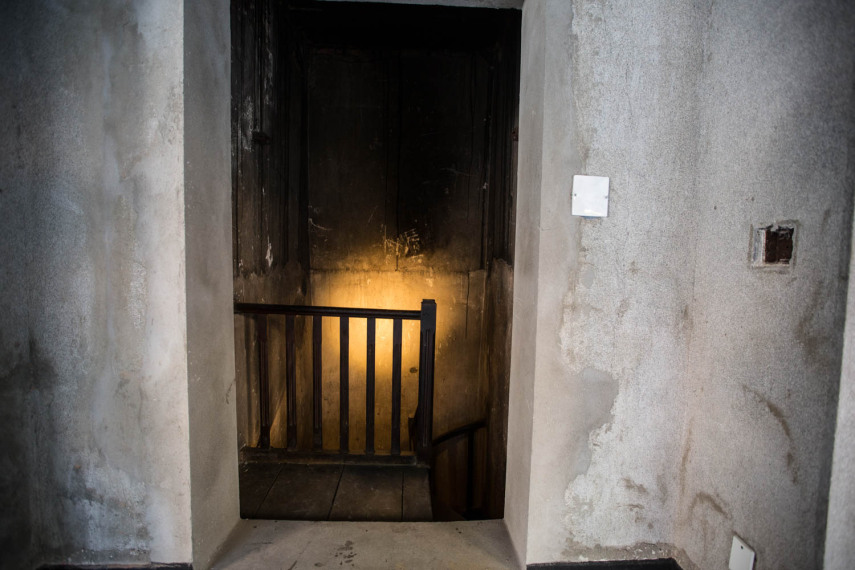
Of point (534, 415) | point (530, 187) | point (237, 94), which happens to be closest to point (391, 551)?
point (534, 415)

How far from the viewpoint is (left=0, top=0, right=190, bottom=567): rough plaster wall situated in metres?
1.29

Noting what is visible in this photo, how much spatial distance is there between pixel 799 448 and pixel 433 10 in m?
4.08

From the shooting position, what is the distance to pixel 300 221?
4.39 metres

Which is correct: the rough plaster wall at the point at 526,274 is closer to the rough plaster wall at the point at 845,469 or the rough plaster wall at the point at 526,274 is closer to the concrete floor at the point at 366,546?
the concrete floor at the point at 366,546

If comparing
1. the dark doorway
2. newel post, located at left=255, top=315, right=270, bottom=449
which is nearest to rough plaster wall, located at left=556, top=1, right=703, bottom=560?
newel post, located at left=255, top=315, right=270, bottom=449

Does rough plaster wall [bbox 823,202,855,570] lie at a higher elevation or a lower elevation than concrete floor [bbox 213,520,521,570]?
higher

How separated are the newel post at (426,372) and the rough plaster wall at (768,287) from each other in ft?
4.13

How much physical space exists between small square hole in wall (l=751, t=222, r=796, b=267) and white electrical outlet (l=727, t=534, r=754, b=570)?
34.3 inches

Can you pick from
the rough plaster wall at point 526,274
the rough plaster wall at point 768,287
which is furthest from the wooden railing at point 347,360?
the rough plaster wall at point 768,287

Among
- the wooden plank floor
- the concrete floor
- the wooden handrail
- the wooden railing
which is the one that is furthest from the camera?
the wooden handrail

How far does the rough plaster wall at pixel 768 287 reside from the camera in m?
0.96

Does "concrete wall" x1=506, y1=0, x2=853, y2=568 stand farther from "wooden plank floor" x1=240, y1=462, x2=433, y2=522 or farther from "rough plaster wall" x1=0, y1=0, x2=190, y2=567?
"rough plaster wall" x1=0, y1=0, x2=190, y2=567

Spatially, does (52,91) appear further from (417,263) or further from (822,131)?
(417,263)

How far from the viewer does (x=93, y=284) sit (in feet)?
4.34
